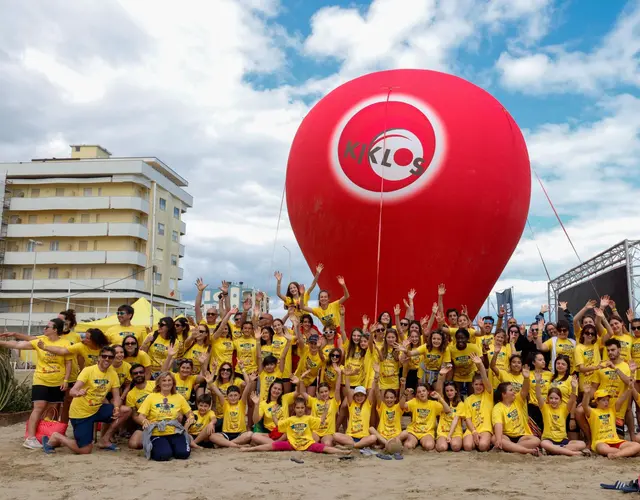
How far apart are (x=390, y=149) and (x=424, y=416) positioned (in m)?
3.89

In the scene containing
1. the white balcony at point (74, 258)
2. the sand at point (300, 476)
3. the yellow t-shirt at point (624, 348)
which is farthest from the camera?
the white balcony at point (74, 258)

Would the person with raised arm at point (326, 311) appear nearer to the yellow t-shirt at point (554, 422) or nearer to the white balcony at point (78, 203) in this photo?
the yellow t-shirt at point (554, 422)

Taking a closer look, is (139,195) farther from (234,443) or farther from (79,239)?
(234,443)

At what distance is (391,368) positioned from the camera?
24.3ft

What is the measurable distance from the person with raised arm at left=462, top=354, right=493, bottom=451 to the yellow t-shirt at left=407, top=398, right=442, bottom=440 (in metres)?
0.35

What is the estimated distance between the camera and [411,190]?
880 centimetres

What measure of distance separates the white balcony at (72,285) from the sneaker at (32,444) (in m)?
29.9

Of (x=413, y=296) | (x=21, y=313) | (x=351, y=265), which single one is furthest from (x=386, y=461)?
(x=21, y=313)

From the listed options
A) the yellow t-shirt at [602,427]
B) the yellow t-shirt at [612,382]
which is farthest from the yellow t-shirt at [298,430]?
the yellow t-shirt at [612,382]

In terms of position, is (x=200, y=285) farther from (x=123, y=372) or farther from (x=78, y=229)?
(x=78, y=229)

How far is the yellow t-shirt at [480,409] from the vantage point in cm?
686

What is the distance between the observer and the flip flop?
6.47 m

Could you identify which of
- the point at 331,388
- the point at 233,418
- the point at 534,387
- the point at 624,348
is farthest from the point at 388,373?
the point at 624,348

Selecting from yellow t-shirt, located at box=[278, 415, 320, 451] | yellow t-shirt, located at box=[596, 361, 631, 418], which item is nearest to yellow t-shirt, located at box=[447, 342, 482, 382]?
yellow t-shirt, located at box=[596, 361, 631, 418]
